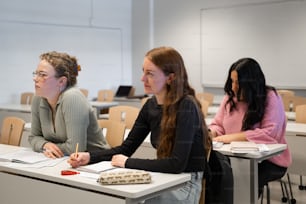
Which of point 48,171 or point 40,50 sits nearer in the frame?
point 48,171

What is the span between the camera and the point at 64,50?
7.32 m

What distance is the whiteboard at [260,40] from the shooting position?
21.9ft

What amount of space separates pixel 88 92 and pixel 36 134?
15.9ft

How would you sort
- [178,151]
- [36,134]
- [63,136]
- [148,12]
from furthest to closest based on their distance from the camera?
[148,12]
[36,134]
[63,136]
[178,151]

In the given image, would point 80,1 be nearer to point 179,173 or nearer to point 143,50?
point 143,50

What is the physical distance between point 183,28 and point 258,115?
199 inches

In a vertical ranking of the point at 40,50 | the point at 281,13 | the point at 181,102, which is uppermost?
the point at 281,13

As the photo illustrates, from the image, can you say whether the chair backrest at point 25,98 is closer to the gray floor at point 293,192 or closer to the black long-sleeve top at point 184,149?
the gray floor at point 293,192

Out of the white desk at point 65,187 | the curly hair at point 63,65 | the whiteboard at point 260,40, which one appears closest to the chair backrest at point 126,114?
the curly hair at point 63,65

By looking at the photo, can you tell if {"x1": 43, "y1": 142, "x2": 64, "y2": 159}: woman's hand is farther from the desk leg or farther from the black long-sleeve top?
Answer: the desk leg

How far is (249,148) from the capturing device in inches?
112

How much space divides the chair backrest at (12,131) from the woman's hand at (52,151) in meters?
0.72

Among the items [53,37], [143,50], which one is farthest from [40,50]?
[143,50]

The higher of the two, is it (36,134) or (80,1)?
(80,1)
